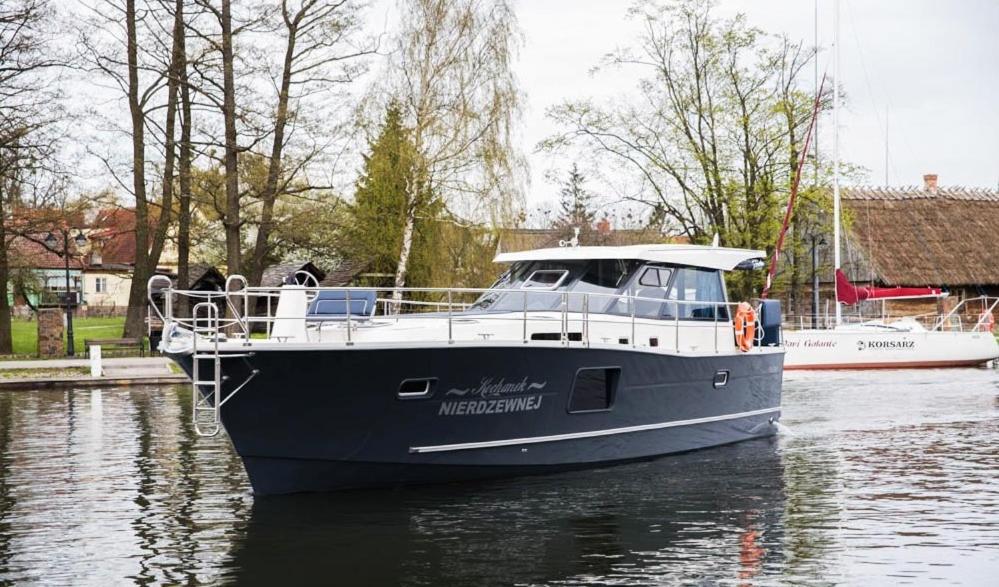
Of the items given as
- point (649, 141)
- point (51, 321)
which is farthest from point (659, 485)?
point (649, 141)

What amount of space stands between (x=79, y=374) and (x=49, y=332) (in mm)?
5893

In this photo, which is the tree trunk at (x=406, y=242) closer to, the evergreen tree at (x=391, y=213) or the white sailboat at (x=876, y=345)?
the evergreen tree at (x=391, y=213)

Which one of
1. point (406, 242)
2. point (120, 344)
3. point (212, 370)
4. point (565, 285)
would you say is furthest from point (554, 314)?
point (406, 242)

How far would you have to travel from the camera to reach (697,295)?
17.1 metres

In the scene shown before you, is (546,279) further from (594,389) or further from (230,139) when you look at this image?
(230,139)

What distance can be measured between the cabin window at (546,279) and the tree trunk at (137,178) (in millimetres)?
21656

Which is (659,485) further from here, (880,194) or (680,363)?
(880,194)

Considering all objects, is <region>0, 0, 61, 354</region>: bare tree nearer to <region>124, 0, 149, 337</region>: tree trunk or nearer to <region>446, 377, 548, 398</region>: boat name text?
<region>124, 0, 149, 337</region>: tree trunk

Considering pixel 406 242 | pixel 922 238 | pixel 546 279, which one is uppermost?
pixel 922 238

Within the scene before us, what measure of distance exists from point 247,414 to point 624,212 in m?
59.9

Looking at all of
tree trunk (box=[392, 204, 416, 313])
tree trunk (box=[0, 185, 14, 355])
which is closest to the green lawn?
tree trunk (box=[0, 185, 14, 355])

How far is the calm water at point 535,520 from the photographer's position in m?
9.97

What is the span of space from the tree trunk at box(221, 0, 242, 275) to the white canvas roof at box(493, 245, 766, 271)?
694 inches

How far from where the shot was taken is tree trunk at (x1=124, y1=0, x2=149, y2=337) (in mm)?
34750
